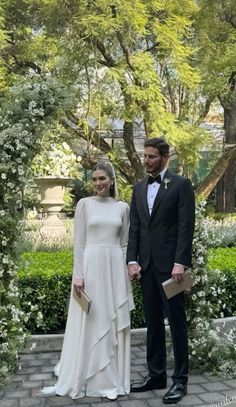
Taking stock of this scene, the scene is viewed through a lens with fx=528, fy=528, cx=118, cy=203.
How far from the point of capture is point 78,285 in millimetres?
4031

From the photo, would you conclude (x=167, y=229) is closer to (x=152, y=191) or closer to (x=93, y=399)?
(x=152, y=191)

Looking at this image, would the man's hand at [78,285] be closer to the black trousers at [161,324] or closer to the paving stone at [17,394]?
the black trousers at [161,324]

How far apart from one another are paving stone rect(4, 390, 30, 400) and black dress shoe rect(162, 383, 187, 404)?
3.51 feet

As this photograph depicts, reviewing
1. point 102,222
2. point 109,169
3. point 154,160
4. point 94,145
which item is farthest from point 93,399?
point 94,145

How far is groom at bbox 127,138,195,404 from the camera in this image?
3.86 m

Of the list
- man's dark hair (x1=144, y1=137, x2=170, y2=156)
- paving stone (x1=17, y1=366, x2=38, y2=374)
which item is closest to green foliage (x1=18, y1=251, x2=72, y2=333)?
paving stone (x1=17, y1=366, x2=38, y2=374)

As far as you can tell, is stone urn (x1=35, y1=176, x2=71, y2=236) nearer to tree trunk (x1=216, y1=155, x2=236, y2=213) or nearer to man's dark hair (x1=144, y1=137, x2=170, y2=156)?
man's dark hair (x1=144, y1=137, x2=170, y2=156)

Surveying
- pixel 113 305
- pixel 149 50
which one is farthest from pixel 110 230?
pixel 149 50

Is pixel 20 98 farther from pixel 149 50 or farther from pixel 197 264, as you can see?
pixel 149 50

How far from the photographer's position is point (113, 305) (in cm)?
409

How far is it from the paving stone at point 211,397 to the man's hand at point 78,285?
1208 millimetres

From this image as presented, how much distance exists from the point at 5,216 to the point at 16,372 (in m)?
1.39

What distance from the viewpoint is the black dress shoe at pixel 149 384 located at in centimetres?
411

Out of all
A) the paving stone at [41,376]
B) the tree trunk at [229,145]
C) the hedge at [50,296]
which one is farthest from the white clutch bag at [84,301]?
the tree trunk at [229,145]
